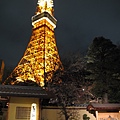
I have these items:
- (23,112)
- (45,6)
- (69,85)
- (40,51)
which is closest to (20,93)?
(23,112)

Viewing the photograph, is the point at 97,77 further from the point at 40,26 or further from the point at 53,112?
the point at 40,26

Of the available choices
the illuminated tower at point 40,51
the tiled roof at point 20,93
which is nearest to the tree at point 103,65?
the tiled roof at point 20,93

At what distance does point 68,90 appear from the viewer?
12594mm

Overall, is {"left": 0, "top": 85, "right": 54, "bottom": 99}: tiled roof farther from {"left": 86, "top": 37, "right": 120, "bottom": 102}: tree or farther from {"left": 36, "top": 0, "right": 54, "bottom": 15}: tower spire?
{"left": 36, "top": 0, "right": 54, "bottom": 15}: tower spire

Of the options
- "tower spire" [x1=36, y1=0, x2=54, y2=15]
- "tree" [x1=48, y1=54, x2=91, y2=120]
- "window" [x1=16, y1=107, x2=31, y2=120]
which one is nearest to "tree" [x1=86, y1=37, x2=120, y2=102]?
"tree" [x1=48, y1=54, x2=91, y2=120]

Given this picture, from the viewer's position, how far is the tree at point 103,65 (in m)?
14.0

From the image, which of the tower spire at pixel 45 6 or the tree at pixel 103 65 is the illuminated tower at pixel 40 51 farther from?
the tree at pixel 103 65

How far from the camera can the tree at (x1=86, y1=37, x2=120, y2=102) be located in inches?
552

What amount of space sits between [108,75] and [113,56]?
1.72 meters

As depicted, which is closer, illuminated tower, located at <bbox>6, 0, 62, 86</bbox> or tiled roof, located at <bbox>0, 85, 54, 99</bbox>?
tiled roof, located at <bbox>0, 85, 54, 99</bbox>

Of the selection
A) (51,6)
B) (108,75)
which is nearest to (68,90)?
(108,75)

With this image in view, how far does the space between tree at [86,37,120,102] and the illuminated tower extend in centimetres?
811

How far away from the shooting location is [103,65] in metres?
14.9

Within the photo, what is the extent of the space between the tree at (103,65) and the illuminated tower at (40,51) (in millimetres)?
8114
